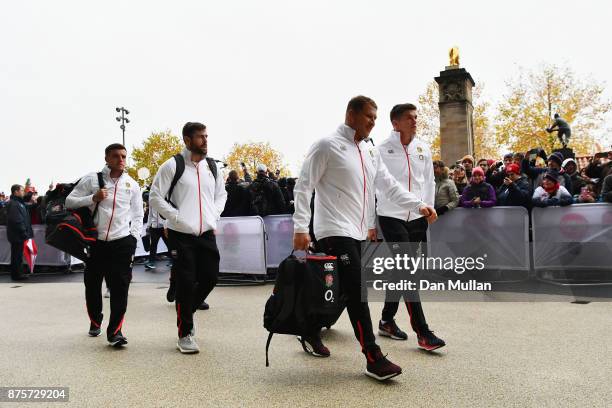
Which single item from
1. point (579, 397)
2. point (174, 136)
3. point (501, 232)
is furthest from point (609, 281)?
point (174, 136)

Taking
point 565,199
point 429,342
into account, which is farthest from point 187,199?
point 565,199

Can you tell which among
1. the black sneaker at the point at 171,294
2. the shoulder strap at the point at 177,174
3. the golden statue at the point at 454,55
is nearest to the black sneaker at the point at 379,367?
the shoulder strap at the point at 177,174

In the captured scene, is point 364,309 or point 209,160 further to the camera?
point 209,160

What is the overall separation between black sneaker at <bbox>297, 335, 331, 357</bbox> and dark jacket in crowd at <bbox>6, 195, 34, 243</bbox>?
10.4m

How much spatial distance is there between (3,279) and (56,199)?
862 centimetres

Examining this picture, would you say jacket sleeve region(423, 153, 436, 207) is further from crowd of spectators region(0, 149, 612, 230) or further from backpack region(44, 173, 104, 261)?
crowd of spectators region(0, 149, 612, 230)

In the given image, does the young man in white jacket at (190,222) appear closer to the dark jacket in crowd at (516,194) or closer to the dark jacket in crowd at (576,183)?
the dark jacket in crowd at (516,194)

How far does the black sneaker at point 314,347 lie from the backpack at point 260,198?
5.84 meters

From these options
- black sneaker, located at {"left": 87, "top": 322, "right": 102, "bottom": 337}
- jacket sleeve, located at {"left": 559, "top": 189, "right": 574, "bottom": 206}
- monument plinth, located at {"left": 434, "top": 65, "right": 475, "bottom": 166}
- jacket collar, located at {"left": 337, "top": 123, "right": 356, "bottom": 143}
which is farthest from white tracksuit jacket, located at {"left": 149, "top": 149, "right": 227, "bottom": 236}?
monument plinth, located at {"left": 434, "top": 65, "right": 475, "bottom": 166}

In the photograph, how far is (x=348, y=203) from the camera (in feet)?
14.4

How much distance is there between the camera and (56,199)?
6.04 metres

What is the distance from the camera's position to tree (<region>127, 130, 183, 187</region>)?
61312 millimetres

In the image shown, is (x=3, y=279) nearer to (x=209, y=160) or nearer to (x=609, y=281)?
(x=209, y=160)

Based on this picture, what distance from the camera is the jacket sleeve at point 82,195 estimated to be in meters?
5.82
